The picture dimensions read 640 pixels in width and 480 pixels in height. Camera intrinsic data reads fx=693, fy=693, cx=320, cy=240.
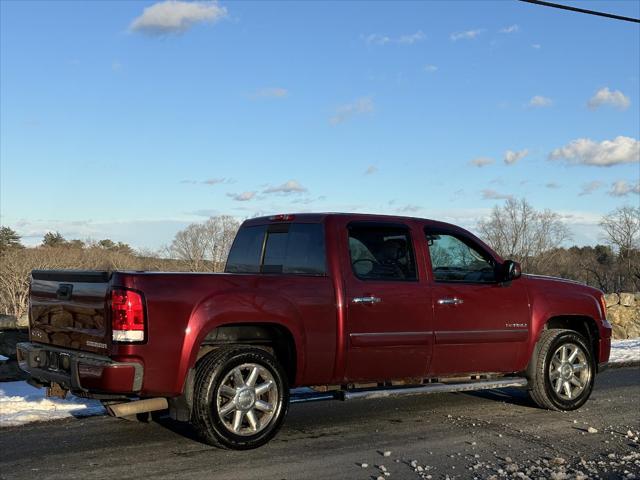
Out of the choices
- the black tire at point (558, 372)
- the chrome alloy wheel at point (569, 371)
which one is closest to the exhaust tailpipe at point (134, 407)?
the black tire at point (558, 372)

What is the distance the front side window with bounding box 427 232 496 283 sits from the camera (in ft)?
22.6

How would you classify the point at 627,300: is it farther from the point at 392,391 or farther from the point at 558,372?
the point at 392,391

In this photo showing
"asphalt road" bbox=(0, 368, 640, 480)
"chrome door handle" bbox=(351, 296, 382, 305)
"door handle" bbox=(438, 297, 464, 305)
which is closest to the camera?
"asphalt road" bbox=(0, 368, 640, 480)

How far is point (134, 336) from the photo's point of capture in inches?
201

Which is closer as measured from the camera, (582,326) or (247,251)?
(247,251)

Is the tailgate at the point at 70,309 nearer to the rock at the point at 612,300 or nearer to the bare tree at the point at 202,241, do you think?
the rock at the point at 612,300

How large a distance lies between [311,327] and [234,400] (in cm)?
90

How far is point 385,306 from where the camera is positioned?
249 inches

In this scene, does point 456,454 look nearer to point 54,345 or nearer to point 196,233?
point 54,345

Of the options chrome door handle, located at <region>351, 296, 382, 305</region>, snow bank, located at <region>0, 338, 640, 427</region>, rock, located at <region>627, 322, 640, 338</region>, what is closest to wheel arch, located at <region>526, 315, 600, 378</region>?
chrome door handle, located at <region>351, 296, 382, 305</region>

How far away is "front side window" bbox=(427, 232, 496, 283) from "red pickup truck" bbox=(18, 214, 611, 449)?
0.01 metres

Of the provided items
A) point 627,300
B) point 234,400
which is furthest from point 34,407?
point 627,300

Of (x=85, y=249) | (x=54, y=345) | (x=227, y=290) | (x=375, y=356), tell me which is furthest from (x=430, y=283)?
(x=85, y=249)

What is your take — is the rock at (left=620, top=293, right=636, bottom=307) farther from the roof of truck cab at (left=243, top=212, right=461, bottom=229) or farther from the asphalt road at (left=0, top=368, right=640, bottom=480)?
the roof of truck cab at (left=243, top=212, right=461, bottom=229)
